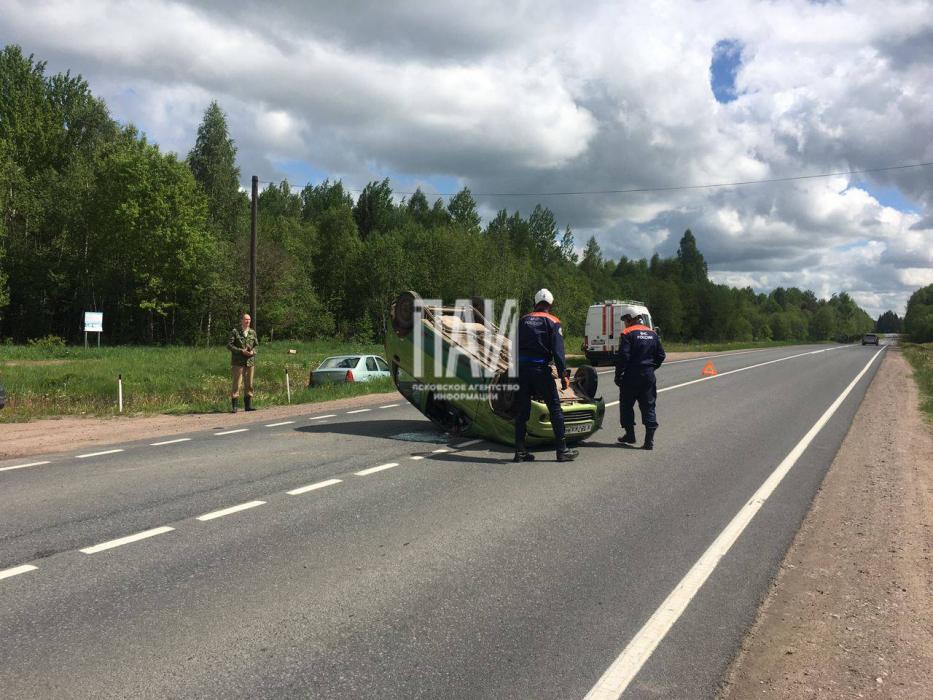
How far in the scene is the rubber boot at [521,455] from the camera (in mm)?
7594

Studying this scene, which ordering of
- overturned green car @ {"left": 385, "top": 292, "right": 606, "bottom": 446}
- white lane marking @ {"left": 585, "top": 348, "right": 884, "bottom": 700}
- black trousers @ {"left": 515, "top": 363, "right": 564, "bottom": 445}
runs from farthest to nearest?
1. overturned green car @ {"left": 385, "top": 292, "right": 606, "bottom": 446}
2. black trousers @ {"left": 515, "top": 363, "right": 564, "bottom": 445}
3. white lane marking @ {"left": 585, "top": 348, "right": 884, "bottom": 700}

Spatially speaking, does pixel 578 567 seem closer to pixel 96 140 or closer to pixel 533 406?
pixel 533 406

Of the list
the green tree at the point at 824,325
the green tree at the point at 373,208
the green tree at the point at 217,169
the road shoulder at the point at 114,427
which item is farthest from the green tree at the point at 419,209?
the green tree at the point at 824,325

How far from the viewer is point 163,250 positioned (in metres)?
43.7

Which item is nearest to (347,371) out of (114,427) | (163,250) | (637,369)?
(114,427)

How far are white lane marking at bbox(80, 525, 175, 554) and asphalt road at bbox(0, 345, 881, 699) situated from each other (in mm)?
48

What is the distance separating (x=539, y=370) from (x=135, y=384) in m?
18.4

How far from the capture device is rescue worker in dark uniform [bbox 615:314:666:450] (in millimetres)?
8609

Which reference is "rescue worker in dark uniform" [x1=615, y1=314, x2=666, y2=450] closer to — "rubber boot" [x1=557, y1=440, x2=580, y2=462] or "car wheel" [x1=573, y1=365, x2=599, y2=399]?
"car wheel" [x1=573, y1=365, x2=599, y2=399]

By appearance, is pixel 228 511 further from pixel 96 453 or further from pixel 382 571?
pixel 96 453

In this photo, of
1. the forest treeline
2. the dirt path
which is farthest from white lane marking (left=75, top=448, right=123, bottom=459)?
the forest treeline

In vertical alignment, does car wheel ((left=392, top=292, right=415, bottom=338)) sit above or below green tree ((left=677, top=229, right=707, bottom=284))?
below

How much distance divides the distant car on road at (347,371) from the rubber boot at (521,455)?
10.6 m

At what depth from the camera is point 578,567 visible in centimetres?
428
